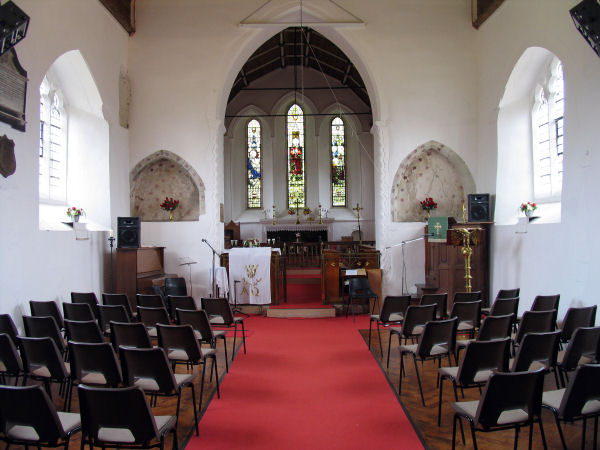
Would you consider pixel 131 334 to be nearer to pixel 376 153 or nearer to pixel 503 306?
pixel 503 306

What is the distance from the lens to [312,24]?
10078 millimetres

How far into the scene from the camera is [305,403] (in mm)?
4070

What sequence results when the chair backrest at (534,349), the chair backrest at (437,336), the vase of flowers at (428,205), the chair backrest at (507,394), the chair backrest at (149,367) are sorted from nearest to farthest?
the chair backrest at (507,394) → the chair backrest at (149,367) → the chair backrest at (534,349) → the chair backrest at (437,336) → the vase of flowers at (428,205)

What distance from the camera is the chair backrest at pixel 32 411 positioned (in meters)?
2.36

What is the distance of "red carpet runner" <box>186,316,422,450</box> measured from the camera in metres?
3.30

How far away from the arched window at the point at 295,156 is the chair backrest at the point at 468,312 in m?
12.2

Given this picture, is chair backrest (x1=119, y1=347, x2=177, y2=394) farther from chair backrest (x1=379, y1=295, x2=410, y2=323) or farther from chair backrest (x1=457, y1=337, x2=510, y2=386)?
chair backrest (x1=379, y1=295, x2=410, y2=323)

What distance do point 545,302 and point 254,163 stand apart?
42.9 ft

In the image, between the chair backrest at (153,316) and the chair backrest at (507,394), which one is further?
the chair backrest at (153,316)

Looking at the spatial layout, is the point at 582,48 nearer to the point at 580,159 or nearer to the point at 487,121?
the point at 580,159

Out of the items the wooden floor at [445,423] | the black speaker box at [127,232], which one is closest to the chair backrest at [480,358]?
the wooden floor at [445,423]

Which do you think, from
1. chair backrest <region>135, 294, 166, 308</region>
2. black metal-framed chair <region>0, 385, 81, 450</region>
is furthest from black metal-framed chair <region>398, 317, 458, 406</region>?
chair backrest <region>135, 294, 166, 308</region>

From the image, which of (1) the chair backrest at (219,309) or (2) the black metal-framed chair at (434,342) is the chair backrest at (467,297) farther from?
(1) the chair backrest at (219,309)

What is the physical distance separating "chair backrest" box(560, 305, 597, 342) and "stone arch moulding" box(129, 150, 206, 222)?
7332 millimetres
